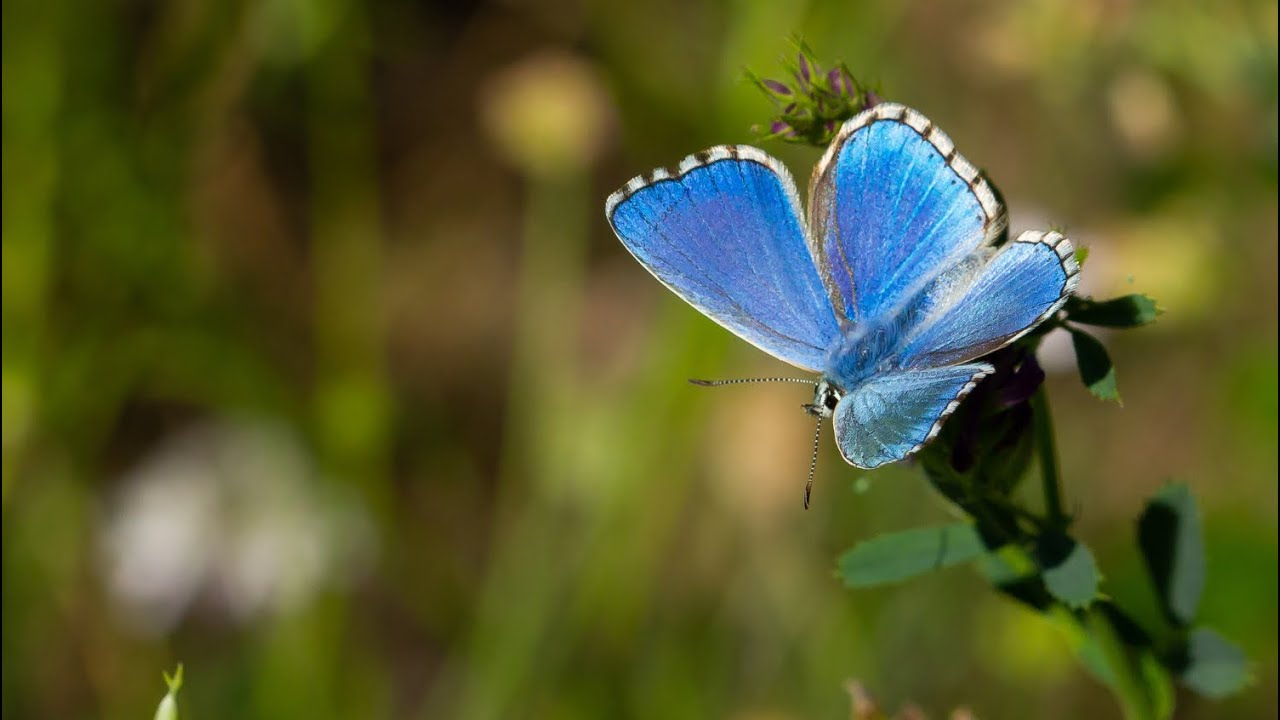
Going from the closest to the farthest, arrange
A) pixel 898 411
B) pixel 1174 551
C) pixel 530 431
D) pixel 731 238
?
1. pixel 898 411
2. pixel 731 238
3. pixel 1174 551
4. pixel 530 431

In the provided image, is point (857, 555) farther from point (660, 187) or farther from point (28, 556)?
point (28, 556)

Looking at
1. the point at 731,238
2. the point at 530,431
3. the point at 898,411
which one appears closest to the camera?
the point at 898,411

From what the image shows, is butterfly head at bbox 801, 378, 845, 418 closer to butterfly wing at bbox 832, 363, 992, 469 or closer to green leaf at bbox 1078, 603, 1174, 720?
butterfly wing at bbox 832, 363, 992, 469

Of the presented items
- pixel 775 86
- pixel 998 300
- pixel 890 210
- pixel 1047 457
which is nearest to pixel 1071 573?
pixel 1047 457

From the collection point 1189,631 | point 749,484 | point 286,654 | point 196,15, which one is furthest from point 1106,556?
point 196,15

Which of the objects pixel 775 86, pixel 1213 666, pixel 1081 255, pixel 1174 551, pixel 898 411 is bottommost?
pixel 1213 666

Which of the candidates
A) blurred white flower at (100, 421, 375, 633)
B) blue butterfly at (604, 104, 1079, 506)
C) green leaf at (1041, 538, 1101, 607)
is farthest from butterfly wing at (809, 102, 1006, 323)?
blurred white flower at (100, 421, 375, 633)

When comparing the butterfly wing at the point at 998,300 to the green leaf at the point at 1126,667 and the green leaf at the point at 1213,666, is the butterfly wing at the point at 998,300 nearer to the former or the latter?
the green leaf at the point at 1126,667

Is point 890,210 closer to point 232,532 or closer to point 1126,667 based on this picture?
point 1126,667
